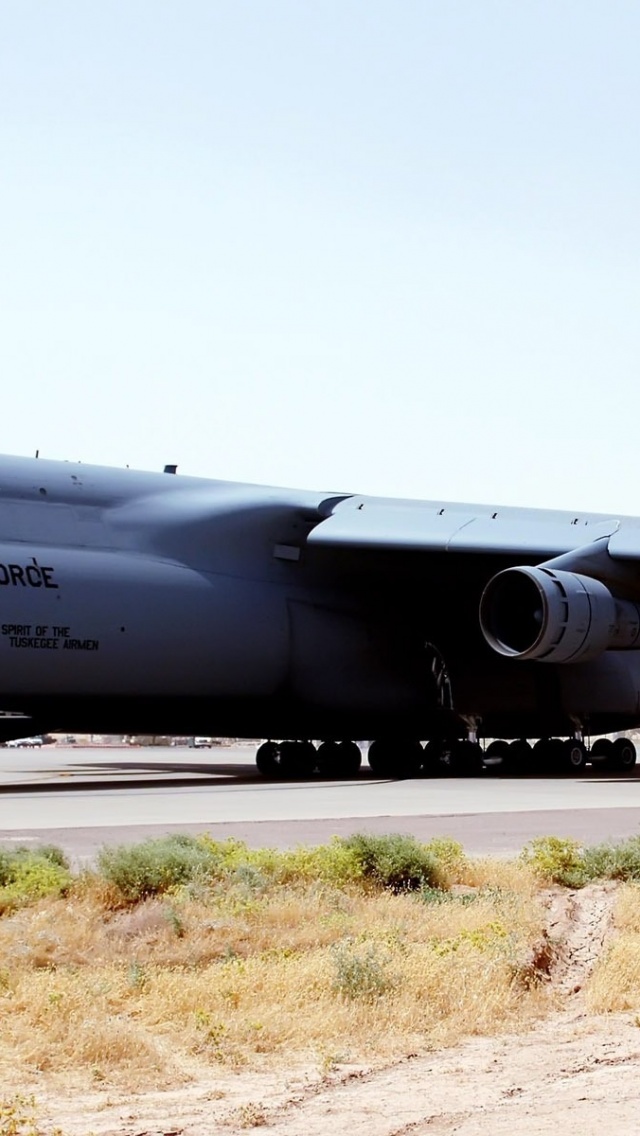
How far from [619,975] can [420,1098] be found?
224 centimetres

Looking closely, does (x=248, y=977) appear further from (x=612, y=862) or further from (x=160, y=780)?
(x=160, y=780)

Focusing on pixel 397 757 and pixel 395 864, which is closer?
pixel 395 864

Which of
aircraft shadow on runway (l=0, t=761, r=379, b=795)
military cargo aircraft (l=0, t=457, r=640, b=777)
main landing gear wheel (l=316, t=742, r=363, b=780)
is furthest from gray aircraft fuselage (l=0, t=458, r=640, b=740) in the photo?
aircraft shadow on runway (l=0, t=761, r=379, b=795)

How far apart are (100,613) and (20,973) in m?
14.2

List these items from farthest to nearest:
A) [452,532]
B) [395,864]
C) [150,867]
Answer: [452,532], [395,864], [150,867]

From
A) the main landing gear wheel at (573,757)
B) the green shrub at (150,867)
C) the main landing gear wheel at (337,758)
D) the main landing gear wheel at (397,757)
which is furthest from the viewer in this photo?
the main landing gear wheel at (573,757)

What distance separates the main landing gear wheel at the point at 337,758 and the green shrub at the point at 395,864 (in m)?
16.1

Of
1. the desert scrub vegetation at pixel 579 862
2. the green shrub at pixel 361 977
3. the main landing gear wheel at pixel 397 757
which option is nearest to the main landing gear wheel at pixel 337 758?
the main landing gear wheel at pixel 397 757

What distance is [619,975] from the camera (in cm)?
739

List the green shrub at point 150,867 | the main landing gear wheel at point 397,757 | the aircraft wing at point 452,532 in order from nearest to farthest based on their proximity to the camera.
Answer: the green shrub at point 150,867 < the aircraft wing at point 452,532 < the main landing gear wheel at point 397,757

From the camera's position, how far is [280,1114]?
529cm

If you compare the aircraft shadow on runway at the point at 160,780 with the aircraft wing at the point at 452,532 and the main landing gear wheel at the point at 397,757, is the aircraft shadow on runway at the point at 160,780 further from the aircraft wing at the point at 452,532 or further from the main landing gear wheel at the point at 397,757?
the aircraft wing at the point at 452,532

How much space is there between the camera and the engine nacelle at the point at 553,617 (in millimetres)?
21500

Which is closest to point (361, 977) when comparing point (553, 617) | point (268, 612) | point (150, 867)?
point (150, 867)
